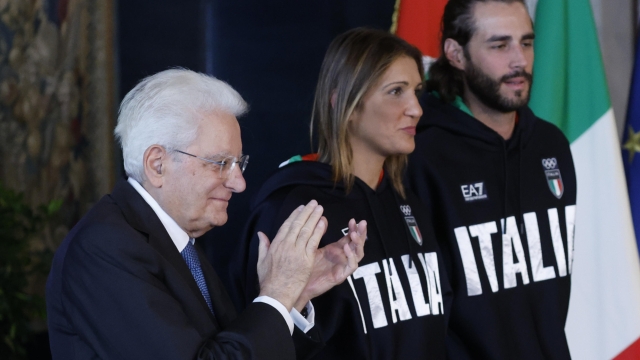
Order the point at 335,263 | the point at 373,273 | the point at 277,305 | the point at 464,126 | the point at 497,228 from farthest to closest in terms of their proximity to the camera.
→ the point at 464,126
the point at 497,228
the point at 373,273
the point at 335,263
the point at 277,305

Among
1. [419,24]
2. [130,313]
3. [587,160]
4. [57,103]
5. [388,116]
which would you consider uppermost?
[419,24]

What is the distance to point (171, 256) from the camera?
5.81ft

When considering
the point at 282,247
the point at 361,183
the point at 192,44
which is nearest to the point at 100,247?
the point at 282,247

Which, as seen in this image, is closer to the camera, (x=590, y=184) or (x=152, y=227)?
(x=152, y=227)

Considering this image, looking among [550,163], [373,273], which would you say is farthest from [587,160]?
[373,273]

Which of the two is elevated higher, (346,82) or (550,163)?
(346,82)

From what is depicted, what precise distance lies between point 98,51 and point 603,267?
2.31 metres

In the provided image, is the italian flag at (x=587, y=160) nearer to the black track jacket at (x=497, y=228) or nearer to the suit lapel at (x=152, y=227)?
the black track jacket at (x=497, y=228)

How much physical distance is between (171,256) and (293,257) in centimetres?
26

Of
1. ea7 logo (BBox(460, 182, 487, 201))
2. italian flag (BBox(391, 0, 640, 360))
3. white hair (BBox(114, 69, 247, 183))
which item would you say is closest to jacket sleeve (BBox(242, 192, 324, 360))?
white hair (BBox(114, 69, 247, 183))

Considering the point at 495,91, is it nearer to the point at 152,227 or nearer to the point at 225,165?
the point at 225,165

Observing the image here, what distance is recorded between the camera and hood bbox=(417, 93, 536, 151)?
297 centimetres

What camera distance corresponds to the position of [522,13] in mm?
3092

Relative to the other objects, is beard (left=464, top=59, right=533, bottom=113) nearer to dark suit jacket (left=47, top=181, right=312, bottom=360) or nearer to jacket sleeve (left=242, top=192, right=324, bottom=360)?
jacket sleeve (left=242, top=192, right=324, bottom=360)
